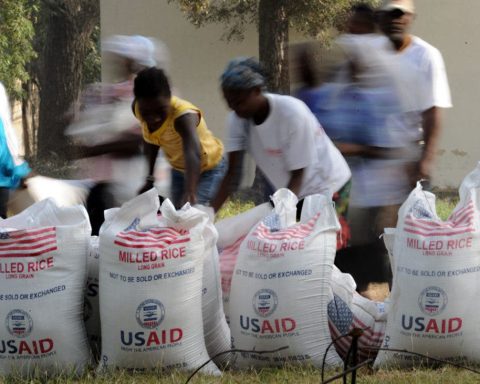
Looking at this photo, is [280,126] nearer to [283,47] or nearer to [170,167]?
[170,167]

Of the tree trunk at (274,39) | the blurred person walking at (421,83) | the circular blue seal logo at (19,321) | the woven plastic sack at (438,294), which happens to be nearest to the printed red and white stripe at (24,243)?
the circular blue seal logo at (19,321)

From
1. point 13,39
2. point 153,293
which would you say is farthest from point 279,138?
point 13,39

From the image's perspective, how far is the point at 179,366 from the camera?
4.01 m

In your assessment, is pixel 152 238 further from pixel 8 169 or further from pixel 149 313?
pixel 8 169

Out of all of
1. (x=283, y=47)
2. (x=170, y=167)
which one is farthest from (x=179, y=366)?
(x=283, y=47)

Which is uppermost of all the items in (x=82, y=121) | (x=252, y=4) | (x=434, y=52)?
(x=434, y=52)

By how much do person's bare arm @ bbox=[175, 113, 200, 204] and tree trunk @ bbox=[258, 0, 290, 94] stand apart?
9395 mm

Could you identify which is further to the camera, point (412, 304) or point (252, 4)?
point (252, 4)

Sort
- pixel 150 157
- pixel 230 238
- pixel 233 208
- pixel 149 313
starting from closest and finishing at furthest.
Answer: pixel 149 313, pixel 230 238, pixel 150 157, pixel 233 208

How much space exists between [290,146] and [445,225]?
1097 millimetres

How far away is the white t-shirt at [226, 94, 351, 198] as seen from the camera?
16.1ft

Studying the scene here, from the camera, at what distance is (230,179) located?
535 cm

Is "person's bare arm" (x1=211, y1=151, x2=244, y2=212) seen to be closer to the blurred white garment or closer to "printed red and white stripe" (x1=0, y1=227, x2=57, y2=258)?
the blurred white garment

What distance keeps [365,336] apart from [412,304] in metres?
0.38
